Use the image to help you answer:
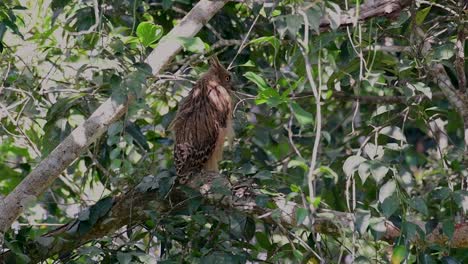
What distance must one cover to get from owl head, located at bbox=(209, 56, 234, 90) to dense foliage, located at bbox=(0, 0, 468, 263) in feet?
0.36

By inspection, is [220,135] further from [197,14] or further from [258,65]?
[197,14]

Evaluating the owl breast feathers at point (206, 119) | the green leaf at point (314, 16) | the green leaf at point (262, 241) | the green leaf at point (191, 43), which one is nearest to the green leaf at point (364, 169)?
the green leaf at point (314, 16)

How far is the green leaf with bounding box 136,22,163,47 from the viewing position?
468 centimetres

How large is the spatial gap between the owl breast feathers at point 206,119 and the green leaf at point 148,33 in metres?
1.67

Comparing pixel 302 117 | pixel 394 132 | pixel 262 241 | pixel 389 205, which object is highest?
pixel 302 117

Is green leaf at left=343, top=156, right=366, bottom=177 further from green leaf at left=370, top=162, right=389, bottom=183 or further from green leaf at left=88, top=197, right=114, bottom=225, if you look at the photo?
green leaf at left=88, top=197, right=114, bottom=225

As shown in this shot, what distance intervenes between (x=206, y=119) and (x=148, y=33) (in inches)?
73.4

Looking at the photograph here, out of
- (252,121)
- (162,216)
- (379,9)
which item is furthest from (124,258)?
(252,121)

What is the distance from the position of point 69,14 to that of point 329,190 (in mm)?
2158

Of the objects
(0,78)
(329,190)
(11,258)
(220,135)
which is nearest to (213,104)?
(220,135)

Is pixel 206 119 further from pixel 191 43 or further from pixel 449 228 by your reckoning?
pixel 449 228

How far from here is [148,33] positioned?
15.4 feet

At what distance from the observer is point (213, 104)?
6.56 meters

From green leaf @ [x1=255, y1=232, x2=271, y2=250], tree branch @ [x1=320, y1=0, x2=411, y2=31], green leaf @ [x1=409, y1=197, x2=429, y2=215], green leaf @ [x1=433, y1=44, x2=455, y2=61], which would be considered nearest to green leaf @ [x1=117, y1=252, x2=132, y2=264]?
green leaf @ [x1=255, y1=232, x2=271, y2=250]
